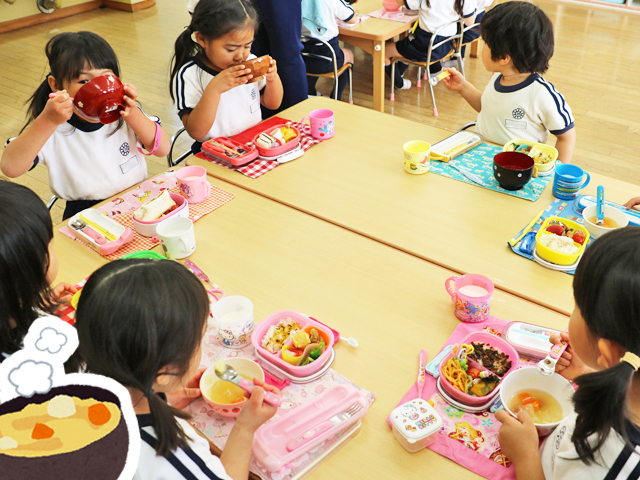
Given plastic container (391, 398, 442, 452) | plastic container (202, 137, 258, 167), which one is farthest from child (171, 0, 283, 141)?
plastic container (391, 398, 442, 452)

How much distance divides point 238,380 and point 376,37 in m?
2.84

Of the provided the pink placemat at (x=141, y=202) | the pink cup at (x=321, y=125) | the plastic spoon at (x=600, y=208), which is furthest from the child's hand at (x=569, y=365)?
the pink cup at (x=321, y=125)

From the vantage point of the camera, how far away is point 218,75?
6.03 feet

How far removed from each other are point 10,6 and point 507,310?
6976mm

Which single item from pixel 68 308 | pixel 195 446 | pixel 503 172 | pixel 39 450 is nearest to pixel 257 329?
pixel 195 446

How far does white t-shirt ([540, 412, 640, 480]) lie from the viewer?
0.73 meters

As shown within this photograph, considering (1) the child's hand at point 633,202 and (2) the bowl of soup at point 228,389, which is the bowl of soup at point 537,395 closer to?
(2) the bowl of soup at point 228,389

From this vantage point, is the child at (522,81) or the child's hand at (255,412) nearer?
the child's hand at (255,412)

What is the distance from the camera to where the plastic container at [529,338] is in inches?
41.0

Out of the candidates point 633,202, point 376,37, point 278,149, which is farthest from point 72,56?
point 376,37

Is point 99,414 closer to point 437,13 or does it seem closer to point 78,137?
point 78,137

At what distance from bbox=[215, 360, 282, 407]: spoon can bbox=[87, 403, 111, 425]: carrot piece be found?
66 cm

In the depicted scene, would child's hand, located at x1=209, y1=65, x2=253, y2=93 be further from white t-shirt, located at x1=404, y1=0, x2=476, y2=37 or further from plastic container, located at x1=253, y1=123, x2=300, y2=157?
white t-shirt, located at x1=404, y1=0, x2=476, y2=37

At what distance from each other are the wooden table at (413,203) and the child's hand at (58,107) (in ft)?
1.59
